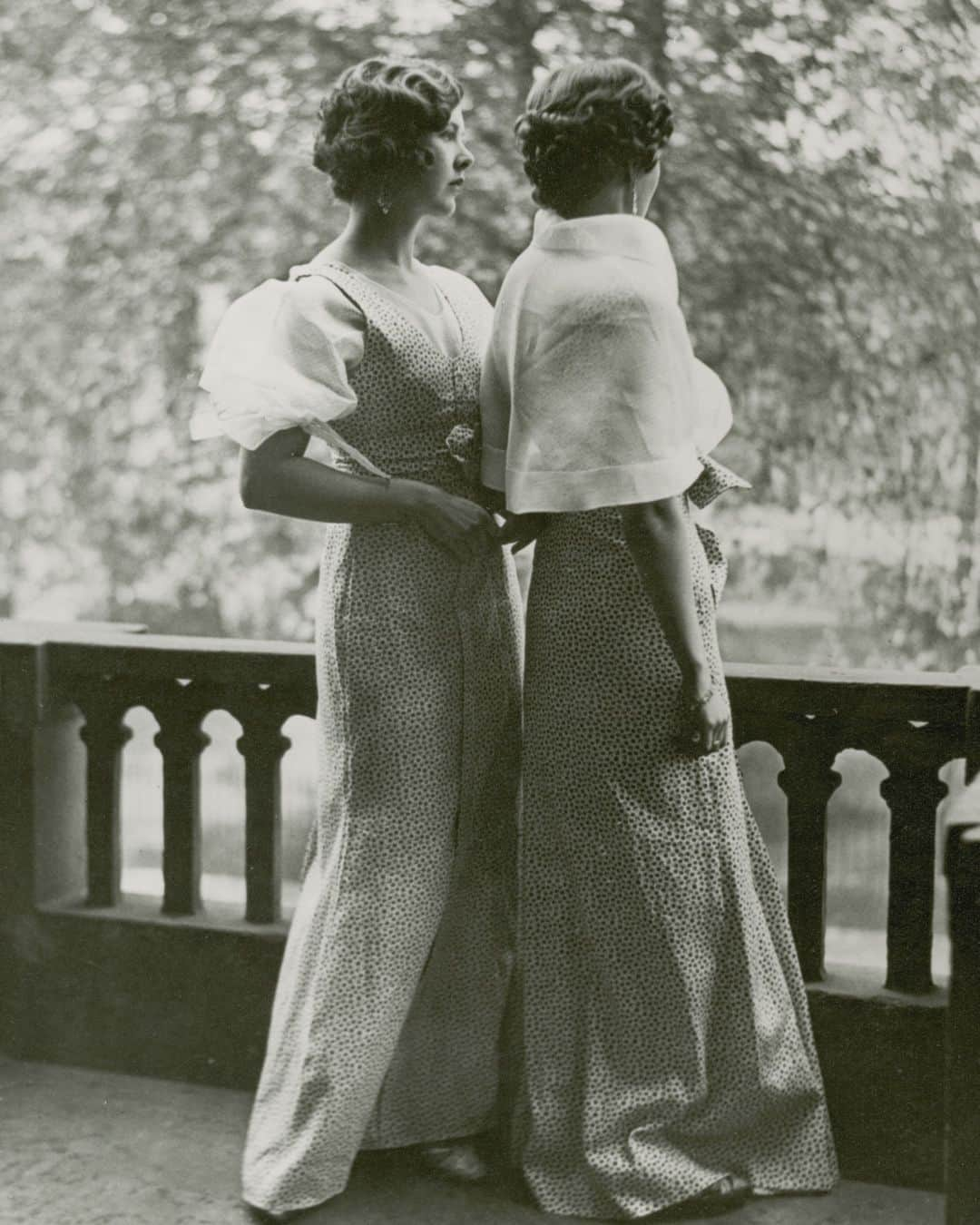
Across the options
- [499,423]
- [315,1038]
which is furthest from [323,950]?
[499,423]

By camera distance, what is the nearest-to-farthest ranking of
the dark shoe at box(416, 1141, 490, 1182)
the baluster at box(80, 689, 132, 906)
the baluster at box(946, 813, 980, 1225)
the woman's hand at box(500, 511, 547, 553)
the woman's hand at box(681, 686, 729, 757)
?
the baluster at box(946, 813, 980, 1225) < the woman's hand at box(681, 686, 729, 757) < the woman's hand at box(500, 511, 547, 553) < the dark shoe at box(416, 1141, 490, 1182) < the baluster at box(80, 689, 132, 906)

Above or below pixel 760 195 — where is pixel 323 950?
below

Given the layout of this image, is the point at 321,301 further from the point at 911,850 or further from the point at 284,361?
the point at 911,850

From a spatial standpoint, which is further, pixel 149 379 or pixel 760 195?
pixel 149 379

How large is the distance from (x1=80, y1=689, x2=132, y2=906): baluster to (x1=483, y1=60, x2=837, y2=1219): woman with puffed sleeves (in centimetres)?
106

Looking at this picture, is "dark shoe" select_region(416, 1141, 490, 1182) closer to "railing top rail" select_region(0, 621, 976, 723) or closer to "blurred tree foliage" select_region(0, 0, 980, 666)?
"railing top rail" select_region(0, 621, 976, 723)

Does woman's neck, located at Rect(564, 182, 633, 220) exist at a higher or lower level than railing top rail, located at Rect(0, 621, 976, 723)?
higher

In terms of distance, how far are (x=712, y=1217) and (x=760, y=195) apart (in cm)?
327

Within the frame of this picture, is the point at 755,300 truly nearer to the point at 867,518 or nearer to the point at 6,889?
the point at 867,518

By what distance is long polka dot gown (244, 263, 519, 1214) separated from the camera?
7.79 feet

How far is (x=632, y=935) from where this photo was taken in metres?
2.36

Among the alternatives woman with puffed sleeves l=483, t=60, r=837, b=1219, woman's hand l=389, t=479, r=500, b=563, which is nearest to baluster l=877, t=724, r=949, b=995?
woman with puffed sleeves l=483, t=60, r=837, b=1219

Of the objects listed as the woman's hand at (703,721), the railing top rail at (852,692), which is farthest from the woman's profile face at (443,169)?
the railing top rail at (852,692)

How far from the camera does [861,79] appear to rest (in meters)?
4.71
